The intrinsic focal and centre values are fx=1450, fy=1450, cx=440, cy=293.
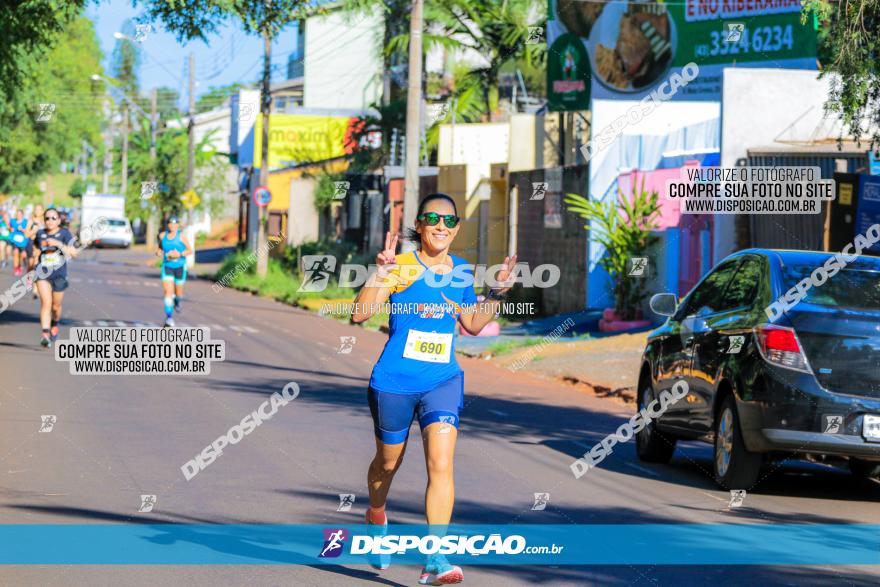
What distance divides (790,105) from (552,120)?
44.4ft

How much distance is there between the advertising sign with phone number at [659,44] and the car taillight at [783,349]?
19.7 m

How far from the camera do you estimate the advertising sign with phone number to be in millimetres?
30078

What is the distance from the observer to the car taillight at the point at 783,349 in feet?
31.8

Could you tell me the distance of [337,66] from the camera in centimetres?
7231

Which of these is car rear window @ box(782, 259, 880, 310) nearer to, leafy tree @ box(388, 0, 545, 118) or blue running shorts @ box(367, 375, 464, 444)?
blue running shorts @ box(367, 375, 464, 444)

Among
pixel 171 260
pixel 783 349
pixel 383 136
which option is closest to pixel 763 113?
pixel 171 260

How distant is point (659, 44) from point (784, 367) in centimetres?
2395

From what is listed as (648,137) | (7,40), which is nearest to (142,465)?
(7,40)

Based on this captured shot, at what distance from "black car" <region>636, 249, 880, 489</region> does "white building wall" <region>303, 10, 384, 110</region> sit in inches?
2323

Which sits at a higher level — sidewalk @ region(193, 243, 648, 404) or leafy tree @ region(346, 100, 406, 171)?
leafy tree @ region(346, 100, 406, 171)

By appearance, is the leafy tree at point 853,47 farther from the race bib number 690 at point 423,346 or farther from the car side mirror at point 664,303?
the race bib number 690 at point 423,346

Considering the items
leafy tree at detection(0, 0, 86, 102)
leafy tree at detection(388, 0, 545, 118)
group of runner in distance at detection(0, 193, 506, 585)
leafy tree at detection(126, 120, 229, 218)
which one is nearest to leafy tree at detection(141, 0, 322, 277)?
leafy tree at detection(0, 0, 86, 102)

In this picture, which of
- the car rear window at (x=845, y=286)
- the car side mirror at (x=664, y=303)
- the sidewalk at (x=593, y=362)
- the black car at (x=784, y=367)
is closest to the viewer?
the black car at (x=784, y=367)

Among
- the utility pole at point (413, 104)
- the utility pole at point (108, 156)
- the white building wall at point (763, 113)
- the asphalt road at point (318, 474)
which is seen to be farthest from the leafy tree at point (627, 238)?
the utility pole at point (108, 156)
